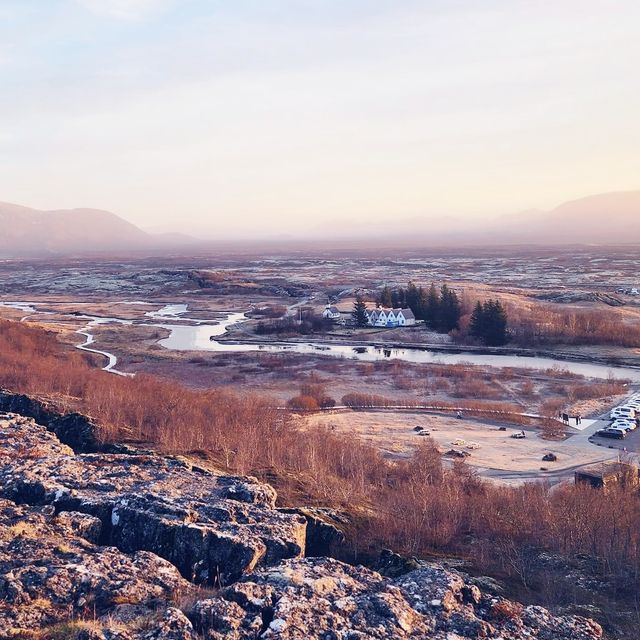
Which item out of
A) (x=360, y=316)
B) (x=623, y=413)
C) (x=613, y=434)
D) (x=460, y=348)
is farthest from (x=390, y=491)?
(x=360, y=316)

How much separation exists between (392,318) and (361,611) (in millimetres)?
59232

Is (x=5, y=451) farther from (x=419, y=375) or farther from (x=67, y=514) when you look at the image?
(x=419, y=375)

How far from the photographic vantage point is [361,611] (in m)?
9.12

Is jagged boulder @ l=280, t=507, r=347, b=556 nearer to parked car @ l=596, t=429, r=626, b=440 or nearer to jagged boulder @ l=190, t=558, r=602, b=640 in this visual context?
jagged boulder @ l=190, t=558, r=602, b=640

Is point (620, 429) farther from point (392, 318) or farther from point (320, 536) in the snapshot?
point (392, 318)

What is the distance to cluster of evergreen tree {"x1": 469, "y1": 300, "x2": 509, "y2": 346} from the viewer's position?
2275 inches

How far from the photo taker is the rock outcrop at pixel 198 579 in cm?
848

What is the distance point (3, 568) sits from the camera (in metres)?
9.37

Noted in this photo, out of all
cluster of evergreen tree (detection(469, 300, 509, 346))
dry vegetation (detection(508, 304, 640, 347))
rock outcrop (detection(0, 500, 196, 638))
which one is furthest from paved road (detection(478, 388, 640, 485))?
cluster of evergreen tree (detection(469, 300, 509, 346))

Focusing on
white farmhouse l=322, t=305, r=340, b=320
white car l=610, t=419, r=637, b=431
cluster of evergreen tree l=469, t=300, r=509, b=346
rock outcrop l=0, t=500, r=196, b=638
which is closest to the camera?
rock outcrop l=0, t=500, r=196, b=638

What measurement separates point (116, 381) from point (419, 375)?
22.2 meters

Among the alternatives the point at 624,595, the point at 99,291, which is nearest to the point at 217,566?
the point at 624,595

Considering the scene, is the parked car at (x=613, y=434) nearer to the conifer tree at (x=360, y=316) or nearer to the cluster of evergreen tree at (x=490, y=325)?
the cluster of evergreen tree at (x=490, y=325)

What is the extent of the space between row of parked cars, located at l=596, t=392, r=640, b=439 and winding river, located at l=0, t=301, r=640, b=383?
9692 mm
